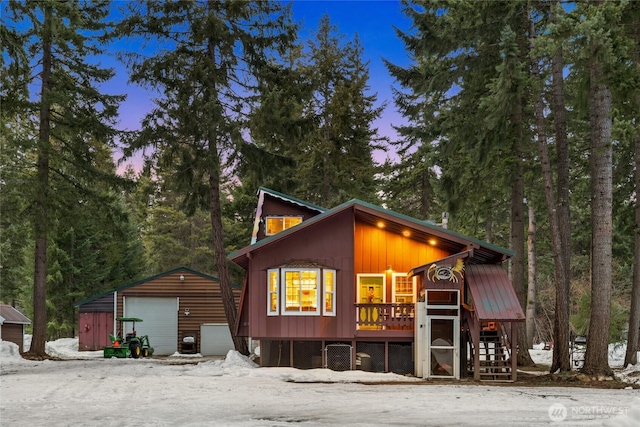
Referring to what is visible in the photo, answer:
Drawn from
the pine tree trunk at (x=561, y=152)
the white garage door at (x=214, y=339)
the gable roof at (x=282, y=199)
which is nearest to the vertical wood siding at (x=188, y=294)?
the white garage door at (x=214, y=339)

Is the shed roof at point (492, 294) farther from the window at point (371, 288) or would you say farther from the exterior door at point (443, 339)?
the window at point (371, 288)

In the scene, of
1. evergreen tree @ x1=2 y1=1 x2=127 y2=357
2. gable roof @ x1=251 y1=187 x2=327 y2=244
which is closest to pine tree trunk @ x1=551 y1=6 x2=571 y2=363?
gable roof @ x1=251 y1=187 x2=327 y2=244

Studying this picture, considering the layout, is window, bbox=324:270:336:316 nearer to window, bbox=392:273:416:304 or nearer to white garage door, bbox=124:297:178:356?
window, bbox=392:273:416:304

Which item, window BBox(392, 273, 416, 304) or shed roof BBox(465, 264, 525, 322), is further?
window BBox(392, 273, 416, 304)

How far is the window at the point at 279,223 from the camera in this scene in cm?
2773

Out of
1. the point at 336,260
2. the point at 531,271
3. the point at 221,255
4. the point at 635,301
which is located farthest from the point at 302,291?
the point at 531,271

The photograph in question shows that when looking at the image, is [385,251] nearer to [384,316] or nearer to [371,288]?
[371,288]

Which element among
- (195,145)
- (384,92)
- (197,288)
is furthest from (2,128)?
(384,92)

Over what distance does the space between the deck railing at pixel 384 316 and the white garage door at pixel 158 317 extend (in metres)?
17.5

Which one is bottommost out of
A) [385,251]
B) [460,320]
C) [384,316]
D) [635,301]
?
[460,320]

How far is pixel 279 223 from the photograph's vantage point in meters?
27.9

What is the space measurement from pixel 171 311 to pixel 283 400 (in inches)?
931

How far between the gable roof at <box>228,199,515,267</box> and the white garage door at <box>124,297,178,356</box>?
15509mm

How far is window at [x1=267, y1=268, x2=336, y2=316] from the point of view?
2144 cm
